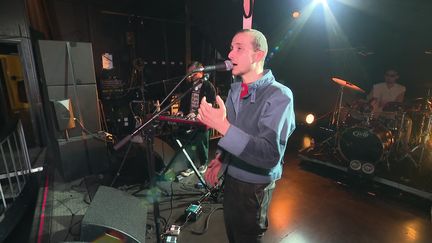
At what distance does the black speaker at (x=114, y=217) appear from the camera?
67.7 inches

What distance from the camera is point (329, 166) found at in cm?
489

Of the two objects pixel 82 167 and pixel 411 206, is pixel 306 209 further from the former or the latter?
pixel 82 167

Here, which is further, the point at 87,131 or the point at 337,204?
the point at 87,131

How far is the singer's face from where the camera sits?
1.40 metres

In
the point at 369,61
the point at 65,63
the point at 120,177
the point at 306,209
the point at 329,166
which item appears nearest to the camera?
the point at 306,209

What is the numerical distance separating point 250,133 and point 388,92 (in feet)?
18.5

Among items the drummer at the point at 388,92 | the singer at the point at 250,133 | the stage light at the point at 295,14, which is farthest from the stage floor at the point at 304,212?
the stage light at the point at 295,14

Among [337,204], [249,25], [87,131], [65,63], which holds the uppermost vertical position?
[249,25]

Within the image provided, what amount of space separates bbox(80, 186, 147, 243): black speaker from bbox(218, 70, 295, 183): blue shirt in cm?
96

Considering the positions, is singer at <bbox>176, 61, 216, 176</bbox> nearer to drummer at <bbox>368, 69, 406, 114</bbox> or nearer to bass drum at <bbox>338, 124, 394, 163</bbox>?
bass drum at <bbox>338, 124, 394, 163</bbox>

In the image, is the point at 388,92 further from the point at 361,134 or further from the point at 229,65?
the point at 229,65

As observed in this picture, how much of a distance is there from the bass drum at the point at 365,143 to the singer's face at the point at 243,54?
3.88m

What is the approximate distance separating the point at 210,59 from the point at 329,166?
5.17 metres

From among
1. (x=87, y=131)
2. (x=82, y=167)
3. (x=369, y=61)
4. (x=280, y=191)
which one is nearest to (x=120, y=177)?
(x=82, y=167)
